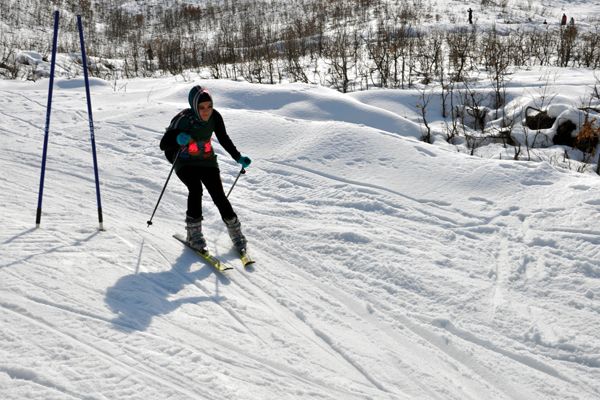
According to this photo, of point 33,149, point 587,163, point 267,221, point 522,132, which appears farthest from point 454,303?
point 33,149

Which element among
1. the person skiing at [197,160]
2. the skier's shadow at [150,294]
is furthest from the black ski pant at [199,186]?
the skier's shadow at [150,294]

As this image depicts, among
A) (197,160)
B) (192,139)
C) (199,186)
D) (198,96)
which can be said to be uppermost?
(198,96)

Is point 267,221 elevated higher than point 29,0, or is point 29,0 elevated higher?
point 29,0

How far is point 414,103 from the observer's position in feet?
32.0

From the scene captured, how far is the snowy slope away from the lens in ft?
10.2

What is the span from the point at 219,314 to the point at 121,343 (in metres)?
0.79

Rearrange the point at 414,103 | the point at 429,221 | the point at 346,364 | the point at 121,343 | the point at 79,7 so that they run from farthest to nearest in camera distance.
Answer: the point at 79,7 < the point at 414,103 < the point at 429,221 < the point at 346,364 < the point at 121,343

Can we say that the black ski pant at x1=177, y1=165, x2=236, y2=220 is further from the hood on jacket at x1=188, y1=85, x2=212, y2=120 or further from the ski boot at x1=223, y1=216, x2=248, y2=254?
the hood on jacket at x1=188, y1=85, x2=212, y2=120

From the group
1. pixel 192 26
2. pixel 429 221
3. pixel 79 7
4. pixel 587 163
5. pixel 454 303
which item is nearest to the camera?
pixel 454 303

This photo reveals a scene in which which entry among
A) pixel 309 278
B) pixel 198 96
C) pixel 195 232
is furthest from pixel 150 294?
pixel 198 96

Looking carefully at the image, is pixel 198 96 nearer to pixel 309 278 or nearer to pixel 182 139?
pixel 182 139

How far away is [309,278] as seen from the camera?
4.51 metres

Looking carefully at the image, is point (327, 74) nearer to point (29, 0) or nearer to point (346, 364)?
point (346, 364)

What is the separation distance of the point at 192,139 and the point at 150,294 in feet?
4.76
